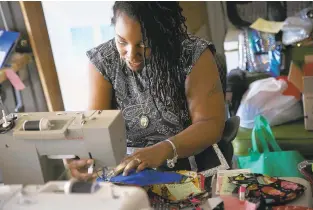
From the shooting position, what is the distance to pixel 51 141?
103cm

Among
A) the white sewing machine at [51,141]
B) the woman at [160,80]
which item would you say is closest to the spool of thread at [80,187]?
the white sewing machine at [51,141]

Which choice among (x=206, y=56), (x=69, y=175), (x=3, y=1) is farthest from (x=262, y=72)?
(x=69, y=175)

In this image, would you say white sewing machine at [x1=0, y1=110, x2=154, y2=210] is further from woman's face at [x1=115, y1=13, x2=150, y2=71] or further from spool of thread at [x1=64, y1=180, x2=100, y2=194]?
woman's face at [x1=115, y1=13, x2=150, y2=71]

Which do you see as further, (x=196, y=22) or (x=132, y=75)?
A: (x=196, y=22)

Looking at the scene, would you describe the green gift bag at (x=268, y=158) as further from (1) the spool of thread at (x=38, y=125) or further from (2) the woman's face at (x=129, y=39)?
(1) the spool of thread at (x=38, y=125)

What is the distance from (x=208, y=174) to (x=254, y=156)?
0.79 meters

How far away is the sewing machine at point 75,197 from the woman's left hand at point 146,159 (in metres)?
0.24

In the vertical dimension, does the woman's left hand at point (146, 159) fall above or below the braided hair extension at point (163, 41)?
below

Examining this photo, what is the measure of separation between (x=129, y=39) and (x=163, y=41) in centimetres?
13

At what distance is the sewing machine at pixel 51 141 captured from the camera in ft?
3.35

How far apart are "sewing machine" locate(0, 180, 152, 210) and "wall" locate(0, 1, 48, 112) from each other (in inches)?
56.5

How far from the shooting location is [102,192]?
825 mm

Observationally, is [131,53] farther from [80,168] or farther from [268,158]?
[268,158]

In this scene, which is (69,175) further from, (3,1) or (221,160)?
(3,1)
